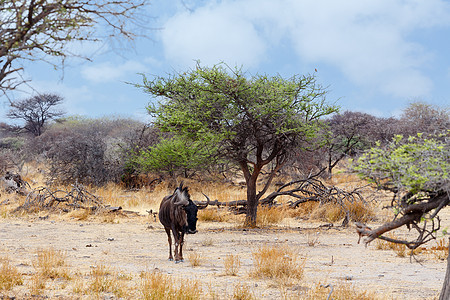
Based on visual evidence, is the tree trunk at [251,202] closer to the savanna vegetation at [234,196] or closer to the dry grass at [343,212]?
the savanna vegetation at [234,196]

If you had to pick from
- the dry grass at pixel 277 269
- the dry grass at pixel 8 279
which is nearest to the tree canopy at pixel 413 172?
the dry grass at pixel 277 269

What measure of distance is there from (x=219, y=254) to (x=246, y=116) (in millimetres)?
5262

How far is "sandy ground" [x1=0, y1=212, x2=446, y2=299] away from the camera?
24.2ft

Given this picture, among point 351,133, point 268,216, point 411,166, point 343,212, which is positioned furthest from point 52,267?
point 351,133

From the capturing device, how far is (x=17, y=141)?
159 ft

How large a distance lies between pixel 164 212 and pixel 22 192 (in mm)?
A: 12729

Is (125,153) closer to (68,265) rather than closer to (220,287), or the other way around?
(68,265)

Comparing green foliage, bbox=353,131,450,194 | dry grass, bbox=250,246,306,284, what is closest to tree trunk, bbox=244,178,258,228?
dry grass, bbox=250,246,306,284

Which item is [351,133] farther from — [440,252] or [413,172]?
[413,172]

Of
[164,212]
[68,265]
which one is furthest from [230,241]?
[68,265]

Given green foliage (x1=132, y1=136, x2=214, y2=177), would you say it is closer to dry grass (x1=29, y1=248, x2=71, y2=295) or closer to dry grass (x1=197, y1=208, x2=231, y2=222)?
dry grass (x1=197, y1=208, x2=231, y2=222)

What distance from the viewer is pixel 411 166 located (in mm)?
4926

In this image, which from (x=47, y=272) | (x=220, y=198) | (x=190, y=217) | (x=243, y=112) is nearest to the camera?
A: (x=47, y=272)

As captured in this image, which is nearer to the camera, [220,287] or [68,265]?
[220,287]
